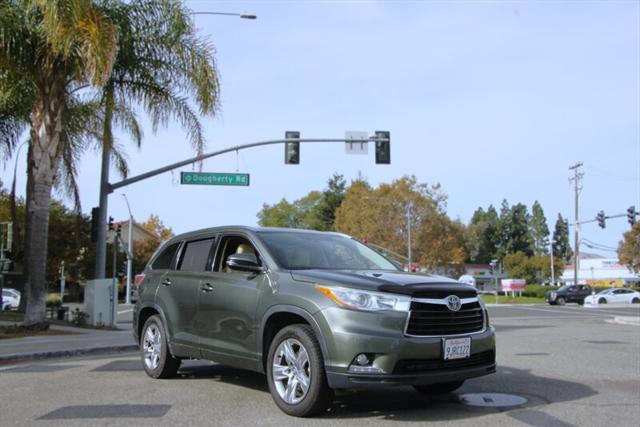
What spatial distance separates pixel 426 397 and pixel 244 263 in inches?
93.0

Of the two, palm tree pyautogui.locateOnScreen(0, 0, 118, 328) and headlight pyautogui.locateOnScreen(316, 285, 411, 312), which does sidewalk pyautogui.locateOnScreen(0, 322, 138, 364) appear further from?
headlight pyautogui.locateOnScreen(316, 285, 411, 312)

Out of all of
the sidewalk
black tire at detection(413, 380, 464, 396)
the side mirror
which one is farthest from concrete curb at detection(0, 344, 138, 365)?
black tire at detection(413, 380, 464, 396)

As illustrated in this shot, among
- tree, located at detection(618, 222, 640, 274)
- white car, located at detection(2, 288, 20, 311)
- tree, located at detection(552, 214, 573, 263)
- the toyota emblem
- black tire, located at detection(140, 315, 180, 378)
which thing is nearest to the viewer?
the toyota emblem

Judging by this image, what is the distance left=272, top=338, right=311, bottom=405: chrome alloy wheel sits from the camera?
19.1ft

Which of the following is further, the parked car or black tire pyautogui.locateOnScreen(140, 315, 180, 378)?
the parked car

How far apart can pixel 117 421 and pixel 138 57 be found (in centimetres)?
1344

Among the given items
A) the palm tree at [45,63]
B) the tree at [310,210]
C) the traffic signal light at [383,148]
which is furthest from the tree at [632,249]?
the palm tree at [45,63]

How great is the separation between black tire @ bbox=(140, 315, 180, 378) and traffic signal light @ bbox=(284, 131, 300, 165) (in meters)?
13.2

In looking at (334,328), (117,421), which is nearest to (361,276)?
(334,328)

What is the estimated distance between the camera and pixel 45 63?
15719 mm

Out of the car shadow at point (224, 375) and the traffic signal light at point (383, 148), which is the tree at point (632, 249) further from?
the car shadow at point (224, 375)

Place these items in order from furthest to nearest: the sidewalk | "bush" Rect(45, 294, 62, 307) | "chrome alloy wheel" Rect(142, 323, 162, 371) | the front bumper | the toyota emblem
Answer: "bush" Rect(45, 294, 62, 307) < the sidewalk < "chrome alloy wheel" Rect(142, 323, 162, 371) < the toyota emblem < the front bumper

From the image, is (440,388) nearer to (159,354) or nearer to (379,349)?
(379,349)

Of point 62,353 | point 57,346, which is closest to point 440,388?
point 62,353
